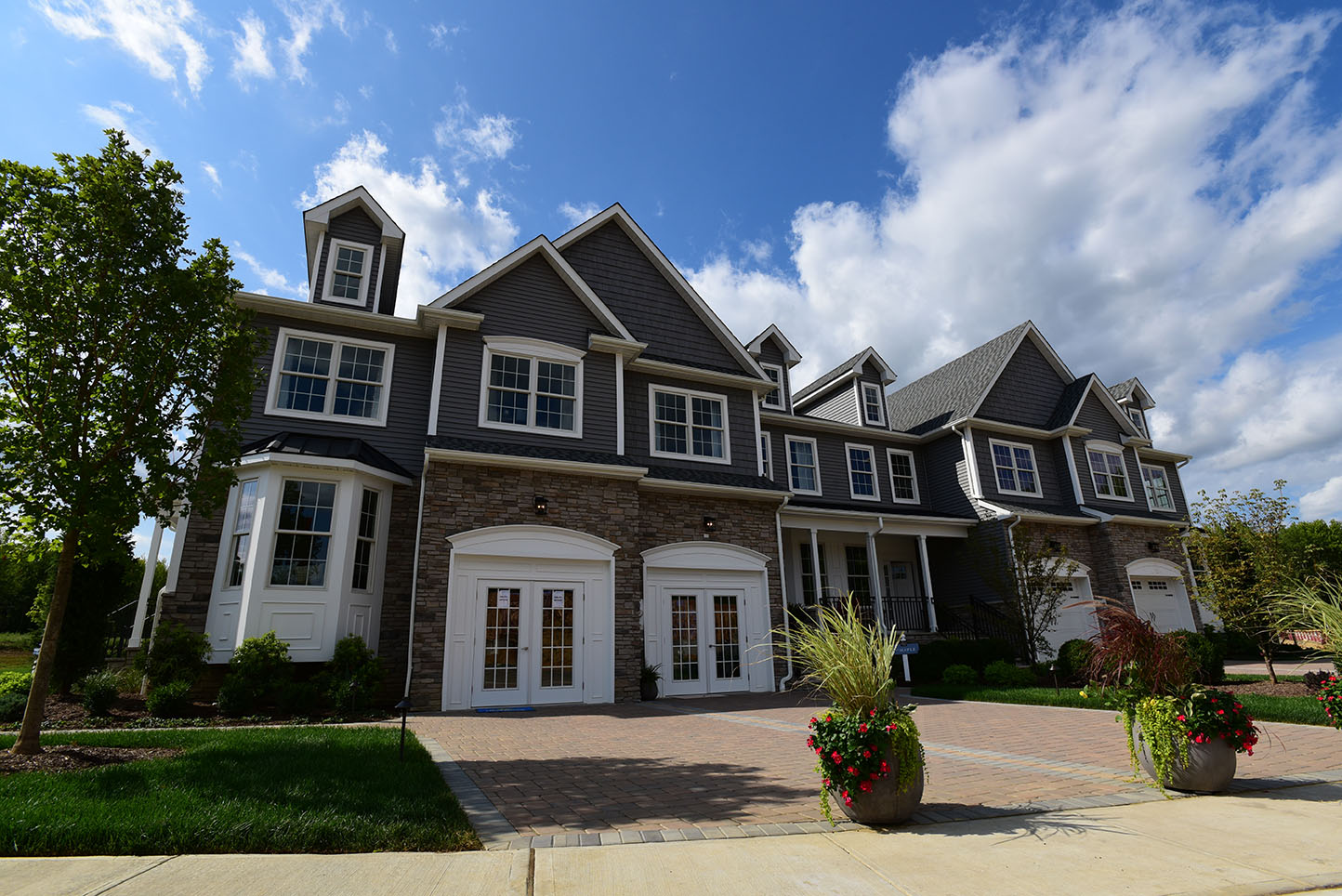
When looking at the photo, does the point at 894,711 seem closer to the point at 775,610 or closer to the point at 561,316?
the point at 775,610

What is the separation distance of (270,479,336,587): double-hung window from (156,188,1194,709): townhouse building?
36mm

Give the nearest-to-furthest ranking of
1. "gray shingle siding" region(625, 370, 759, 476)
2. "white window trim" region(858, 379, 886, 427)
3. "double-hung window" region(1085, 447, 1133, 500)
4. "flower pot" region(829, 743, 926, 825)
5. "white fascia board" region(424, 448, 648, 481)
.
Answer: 1. "flower pot" region(829, 743, 926, 825)
2. "white fascia board" region(424, 448, 648, 481)
3. "gray shingle siding" region(625, 370, 759, 476)
4. "white window trim" region(858, 379, 886, 427)
5. "double-hung window" region(1085, 447, 1133, 500)

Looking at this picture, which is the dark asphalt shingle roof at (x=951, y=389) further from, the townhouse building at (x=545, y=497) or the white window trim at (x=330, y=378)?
the white window trim at (x=330, y=378)

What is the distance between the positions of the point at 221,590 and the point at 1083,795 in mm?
13312

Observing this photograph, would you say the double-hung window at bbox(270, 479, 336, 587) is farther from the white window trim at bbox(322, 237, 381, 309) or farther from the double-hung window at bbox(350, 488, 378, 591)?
the white window trim at bbox(322, 237, 381, 309)

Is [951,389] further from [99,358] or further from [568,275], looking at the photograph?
[99,358]

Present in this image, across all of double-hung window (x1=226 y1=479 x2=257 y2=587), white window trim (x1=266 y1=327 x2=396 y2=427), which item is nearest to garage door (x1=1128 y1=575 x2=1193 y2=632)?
white window trim (x1=266 y1=327 x2=396 y2=427)

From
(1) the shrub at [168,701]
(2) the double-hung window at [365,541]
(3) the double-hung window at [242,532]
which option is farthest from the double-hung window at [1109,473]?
(1) the shrub at [168,701]

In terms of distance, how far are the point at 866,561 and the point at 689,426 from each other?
8.61m

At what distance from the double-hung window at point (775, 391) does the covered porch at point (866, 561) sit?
13.3 feet

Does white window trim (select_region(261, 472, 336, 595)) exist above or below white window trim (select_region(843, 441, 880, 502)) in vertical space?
below

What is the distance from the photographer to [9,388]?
726cm

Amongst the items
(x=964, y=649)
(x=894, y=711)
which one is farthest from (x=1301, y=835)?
(x=964, y=649)

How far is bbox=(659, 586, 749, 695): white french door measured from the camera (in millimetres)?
15195
